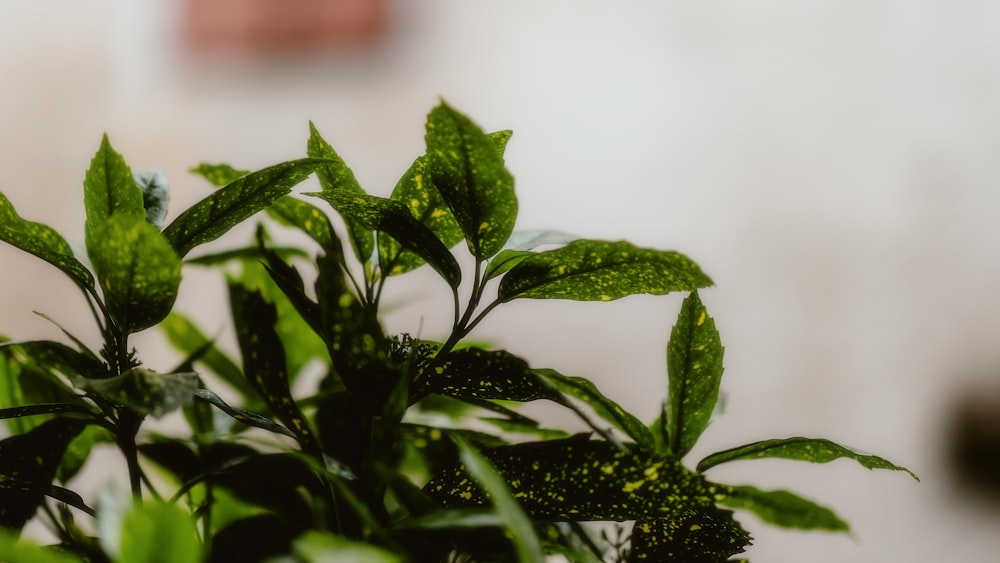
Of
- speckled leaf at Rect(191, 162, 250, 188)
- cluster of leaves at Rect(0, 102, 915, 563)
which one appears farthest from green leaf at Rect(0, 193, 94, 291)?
speckled leaf at Rect(191, 162, 250, 188)

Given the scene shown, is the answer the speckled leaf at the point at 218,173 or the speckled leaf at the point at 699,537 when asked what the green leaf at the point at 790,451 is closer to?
the speckled leaf at the point at 699,537

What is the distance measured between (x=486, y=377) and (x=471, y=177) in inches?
4.3

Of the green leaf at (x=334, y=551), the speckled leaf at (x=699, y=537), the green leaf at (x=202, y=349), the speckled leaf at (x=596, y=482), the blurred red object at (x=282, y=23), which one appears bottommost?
the speckled leaf at (x=699, y=537)

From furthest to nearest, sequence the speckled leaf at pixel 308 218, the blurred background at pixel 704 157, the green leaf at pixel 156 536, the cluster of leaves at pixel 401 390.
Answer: the blurred background at pixel 704 157 → the speckled leaf at pixel 308 218 → the cluster of leaves at pixel 401 390 → the green leaf at pixel 156 536

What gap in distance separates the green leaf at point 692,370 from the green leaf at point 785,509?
0.05m

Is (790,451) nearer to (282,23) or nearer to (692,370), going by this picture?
(692,370)

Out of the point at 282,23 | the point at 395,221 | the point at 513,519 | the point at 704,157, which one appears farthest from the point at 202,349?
the point at 282,23

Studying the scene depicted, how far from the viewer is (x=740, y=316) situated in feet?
5.60

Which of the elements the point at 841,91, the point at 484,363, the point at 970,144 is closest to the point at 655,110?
the point at 841,91

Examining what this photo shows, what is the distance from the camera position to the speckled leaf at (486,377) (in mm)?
419

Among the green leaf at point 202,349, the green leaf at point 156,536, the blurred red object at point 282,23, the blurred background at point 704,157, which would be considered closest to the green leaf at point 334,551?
the green leaf at point 156,536

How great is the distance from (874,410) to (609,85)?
0.92 meters

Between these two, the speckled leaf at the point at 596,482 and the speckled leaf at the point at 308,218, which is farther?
the speckled leaf at the point at 308,218

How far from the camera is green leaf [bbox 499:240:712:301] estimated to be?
15.8 inches
